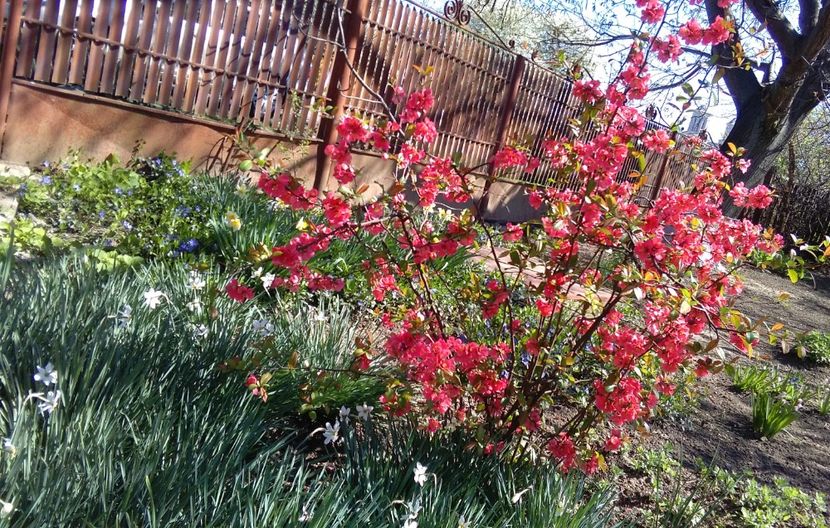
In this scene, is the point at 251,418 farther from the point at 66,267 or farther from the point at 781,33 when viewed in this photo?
the point at 781,33

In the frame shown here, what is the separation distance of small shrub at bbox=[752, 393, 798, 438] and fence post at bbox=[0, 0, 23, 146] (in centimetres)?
466

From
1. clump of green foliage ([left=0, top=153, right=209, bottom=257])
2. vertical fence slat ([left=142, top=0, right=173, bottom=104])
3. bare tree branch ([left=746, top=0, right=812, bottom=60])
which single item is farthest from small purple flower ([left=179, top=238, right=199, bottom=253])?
bare tree branch ([left=746, top=0, right=812, bottom=60])

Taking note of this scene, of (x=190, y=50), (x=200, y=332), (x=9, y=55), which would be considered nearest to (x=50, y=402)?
(x=200, y=332)

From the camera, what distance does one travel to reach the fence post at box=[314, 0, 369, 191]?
6008 millimetres

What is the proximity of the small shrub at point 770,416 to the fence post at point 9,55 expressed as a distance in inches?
184

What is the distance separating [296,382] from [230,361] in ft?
1.34

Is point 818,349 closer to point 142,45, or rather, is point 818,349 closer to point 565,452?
point 565,452

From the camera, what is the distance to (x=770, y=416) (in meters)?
3.91

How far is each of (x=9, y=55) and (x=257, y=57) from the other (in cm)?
181

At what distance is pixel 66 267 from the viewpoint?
284 cm

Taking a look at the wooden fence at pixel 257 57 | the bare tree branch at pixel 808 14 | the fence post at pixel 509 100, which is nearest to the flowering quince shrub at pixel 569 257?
the wooden fence at pixel 257 57

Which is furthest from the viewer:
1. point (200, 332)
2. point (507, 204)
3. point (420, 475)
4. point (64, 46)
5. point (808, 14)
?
point (507, 204)

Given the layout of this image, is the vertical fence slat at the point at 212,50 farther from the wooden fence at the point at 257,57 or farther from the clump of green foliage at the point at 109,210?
the clump of green foliage at the point at 109,210

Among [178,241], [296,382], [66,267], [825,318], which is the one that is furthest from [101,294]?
[825,318]
